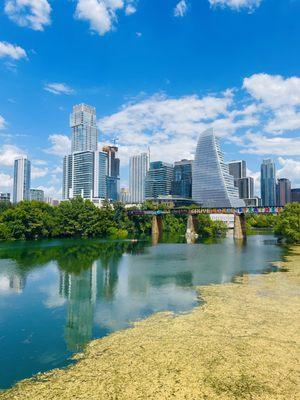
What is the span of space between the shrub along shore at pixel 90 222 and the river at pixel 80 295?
2989 centimetres

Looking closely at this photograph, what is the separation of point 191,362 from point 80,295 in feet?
55.5

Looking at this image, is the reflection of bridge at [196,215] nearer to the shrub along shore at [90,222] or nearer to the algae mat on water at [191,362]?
the shrub along shore at [90,222]

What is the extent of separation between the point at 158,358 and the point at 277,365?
520 centimetres

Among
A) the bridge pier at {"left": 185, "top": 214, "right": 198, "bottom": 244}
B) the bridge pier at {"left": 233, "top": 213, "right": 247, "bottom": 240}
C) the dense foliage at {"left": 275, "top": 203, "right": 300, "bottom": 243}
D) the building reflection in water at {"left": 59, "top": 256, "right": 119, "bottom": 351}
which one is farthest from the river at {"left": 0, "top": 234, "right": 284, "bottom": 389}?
the bridge pier at {"left": 185, "top": 214, "right": 198, "bottom": 244}

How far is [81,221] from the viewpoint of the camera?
10081cm

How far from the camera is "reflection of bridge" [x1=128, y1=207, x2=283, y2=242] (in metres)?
91.4

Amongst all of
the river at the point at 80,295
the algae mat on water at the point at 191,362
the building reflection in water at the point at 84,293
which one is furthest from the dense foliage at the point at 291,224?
the algae mat on water at the point at 191,362

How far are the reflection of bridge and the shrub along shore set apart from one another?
9.98ft

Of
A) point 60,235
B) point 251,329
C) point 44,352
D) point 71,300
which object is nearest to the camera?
point 44,352

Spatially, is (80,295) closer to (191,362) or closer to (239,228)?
(191,362)

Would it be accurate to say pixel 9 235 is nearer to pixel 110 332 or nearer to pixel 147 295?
pixel 147 295

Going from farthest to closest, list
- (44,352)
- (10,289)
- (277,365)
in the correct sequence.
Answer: (10,289) → (44,352) → (277,365)

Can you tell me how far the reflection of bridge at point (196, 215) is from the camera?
91356 mm

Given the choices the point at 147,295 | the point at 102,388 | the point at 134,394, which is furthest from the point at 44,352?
the point at 147,295
